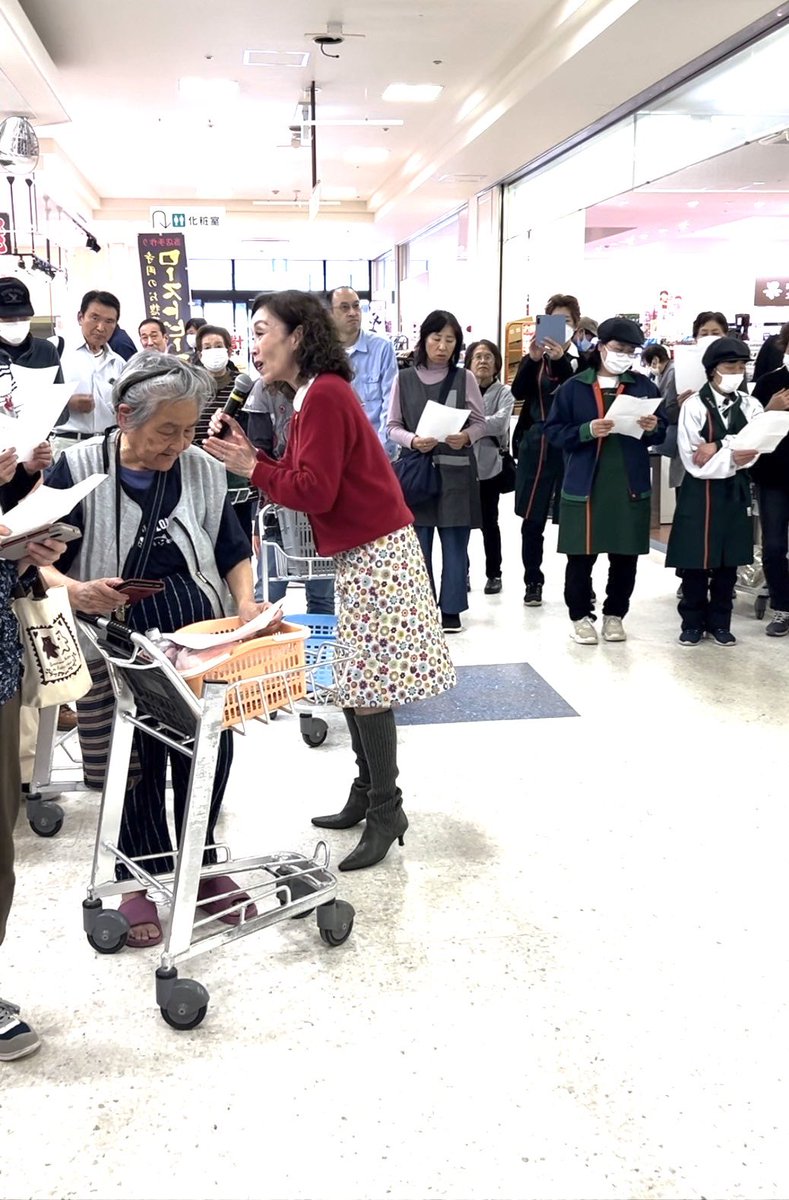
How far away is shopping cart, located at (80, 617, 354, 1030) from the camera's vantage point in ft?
6.50

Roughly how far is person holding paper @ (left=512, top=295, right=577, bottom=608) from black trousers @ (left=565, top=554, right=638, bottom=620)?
73 centimetres

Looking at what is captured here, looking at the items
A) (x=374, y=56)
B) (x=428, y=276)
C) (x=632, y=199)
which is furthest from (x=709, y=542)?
(x=428, y=276)

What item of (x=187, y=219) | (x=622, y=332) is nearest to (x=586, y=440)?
(x=622, y=332)

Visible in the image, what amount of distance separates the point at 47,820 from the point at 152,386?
1.54 meters

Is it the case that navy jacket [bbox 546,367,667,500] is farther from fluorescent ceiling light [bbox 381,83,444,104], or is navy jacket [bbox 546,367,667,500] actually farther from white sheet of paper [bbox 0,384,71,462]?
fluorescent ceiling light [bbox 381,83,444,104]

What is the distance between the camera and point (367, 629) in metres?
2.68

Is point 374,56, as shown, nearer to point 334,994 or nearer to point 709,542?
point 709,542

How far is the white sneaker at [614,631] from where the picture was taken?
519 centimetres

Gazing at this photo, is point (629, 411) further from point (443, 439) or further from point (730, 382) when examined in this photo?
point (443, 439)

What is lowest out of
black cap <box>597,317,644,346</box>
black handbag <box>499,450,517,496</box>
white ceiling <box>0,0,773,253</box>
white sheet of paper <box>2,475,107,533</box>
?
black handbag <box>499,450,517,496</box>

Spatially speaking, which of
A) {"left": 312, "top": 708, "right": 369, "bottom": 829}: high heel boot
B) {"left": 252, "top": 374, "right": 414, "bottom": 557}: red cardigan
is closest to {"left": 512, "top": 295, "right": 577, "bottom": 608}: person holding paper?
{"left": 312, "top": 708, "right": 369, "bottom": 829}: high heel boot

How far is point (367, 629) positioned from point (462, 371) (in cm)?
267

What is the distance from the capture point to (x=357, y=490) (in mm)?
2619

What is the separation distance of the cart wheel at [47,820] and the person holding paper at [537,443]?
139 inches
